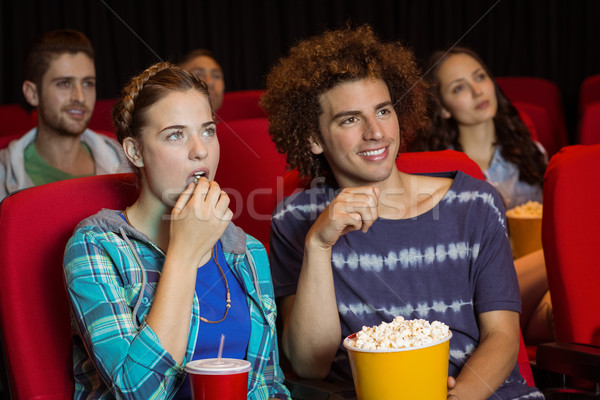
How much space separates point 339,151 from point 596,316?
76cm

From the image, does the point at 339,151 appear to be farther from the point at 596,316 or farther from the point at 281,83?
the point at 596,316

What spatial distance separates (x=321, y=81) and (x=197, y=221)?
59cm

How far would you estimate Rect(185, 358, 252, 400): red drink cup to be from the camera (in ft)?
3.88

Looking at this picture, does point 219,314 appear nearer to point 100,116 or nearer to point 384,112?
point 384,112

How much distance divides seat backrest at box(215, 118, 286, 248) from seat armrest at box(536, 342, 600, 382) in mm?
790

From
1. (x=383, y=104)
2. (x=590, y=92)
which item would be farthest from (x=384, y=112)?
(x=590, y=92)

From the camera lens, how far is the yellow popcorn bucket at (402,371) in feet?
4.22

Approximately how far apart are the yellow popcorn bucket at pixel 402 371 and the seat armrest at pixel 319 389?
163 mm

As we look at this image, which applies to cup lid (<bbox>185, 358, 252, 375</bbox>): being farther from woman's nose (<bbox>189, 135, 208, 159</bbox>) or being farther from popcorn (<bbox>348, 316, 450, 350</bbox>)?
woman's nose (<bbox>189, 135, 208, 159</bbox>)

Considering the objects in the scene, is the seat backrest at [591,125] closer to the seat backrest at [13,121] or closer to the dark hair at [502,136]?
the dark hair at [502,136]

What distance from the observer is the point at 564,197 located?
1.90m

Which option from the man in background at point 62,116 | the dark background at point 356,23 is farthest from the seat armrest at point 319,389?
the dark background at point 356,23

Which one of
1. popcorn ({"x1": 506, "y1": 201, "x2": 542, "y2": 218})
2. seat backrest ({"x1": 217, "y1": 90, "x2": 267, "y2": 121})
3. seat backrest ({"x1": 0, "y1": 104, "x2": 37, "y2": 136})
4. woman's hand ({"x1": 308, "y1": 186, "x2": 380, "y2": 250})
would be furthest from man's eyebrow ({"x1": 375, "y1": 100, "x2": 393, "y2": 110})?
seat backrest ({"x1": 0, "y1": 104, "x2": 37, "y2": 136})

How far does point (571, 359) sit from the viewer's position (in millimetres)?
1640
